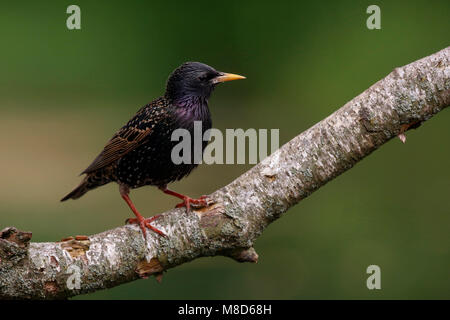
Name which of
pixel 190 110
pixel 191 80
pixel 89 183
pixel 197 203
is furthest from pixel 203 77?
pixel 89 183

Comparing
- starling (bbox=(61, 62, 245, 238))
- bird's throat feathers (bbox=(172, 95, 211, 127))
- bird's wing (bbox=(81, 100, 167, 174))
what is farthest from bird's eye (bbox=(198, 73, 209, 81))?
bird's wing (bbox=(81, 100, 167, 174))

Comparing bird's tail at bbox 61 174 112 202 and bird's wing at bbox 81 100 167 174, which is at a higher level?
bird's wing at bbox 81 100 167 174

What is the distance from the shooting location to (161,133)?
10.9ft

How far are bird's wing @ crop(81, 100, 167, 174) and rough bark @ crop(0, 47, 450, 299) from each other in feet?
1.92

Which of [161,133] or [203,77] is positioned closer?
[161,133]

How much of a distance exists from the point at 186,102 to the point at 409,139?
4505 mm

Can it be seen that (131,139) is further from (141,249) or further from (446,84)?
(446,84)

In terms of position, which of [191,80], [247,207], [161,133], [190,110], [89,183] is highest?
[191,80]

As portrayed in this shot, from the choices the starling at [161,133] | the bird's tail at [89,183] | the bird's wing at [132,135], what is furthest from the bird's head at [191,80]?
the bird's tail at [89,183]

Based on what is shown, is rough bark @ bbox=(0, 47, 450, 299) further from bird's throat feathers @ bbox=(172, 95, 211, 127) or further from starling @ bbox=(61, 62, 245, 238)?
bird's throat feathers @ bbox=(172, 95, 211, 127)

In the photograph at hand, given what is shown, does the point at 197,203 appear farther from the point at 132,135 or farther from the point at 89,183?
the point at 89,183

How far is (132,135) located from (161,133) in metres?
0.18

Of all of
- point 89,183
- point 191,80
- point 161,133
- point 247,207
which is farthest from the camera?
point 89,183

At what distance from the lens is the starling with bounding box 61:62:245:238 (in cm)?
333
